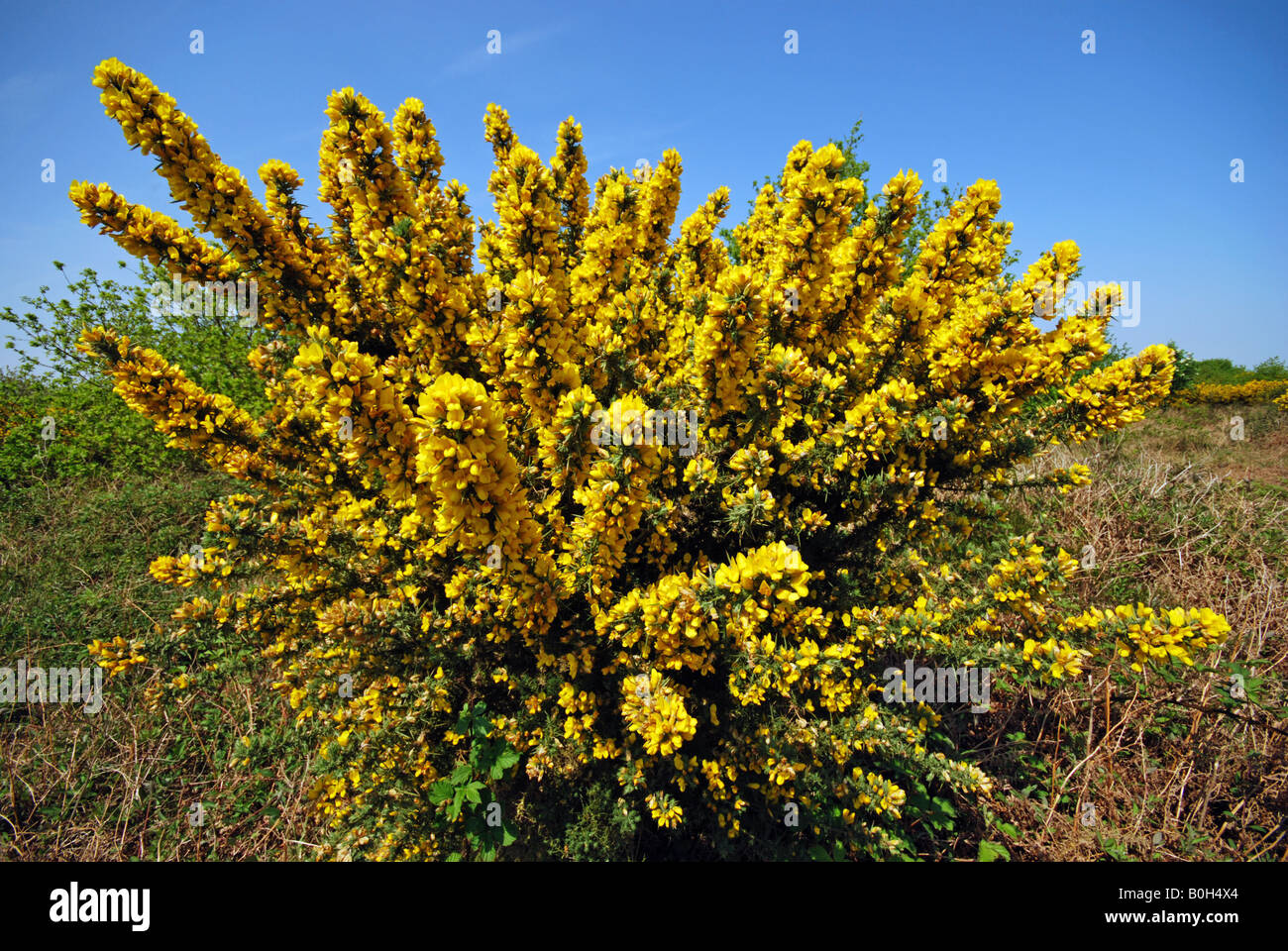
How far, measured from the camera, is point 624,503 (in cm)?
213

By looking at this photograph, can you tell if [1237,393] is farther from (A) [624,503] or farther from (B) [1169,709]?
(A) [624,503]

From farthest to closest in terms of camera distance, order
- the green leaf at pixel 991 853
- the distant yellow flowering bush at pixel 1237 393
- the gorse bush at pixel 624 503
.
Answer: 1. the distant yellow flowering bush at pixel 1237 393
2. the green leaf at pixel 991 853
3. the gorse bush at pixel 624 503

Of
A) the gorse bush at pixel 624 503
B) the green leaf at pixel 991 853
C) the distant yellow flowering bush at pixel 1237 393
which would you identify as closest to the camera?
the gorse bush at pixel 624 503

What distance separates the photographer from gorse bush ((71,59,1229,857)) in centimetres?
226

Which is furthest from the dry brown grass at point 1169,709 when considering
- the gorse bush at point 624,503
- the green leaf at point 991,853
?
the gorse bush at point 624,503

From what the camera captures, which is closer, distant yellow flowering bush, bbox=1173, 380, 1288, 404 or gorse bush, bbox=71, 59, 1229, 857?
gorse bush, bbox=71, 59, 1229, 857

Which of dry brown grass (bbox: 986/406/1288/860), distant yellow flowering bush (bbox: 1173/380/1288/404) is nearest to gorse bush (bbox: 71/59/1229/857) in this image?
dry brown grass (bbox: 986/406/1288/860)

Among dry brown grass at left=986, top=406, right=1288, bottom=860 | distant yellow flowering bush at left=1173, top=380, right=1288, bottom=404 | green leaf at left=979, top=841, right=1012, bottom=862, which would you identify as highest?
distant yellow flowering bush at left=1173, top=380, right=1288, bottom=404

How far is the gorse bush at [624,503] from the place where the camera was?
2.26 m

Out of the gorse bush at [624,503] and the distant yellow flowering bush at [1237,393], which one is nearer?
the gorse bush at [624,503]

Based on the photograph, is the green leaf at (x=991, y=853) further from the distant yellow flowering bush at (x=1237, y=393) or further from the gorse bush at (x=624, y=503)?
the distant yellow flowering bush at (x=1237, y=393)

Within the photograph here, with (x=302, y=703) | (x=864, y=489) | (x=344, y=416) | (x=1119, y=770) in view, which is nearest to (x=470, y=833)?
→ (x=302, y=703)

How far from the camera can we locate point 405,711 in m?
2.55

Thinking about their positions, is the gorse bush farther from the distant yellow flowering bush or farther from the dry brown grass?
the distant yellow flowering bush
